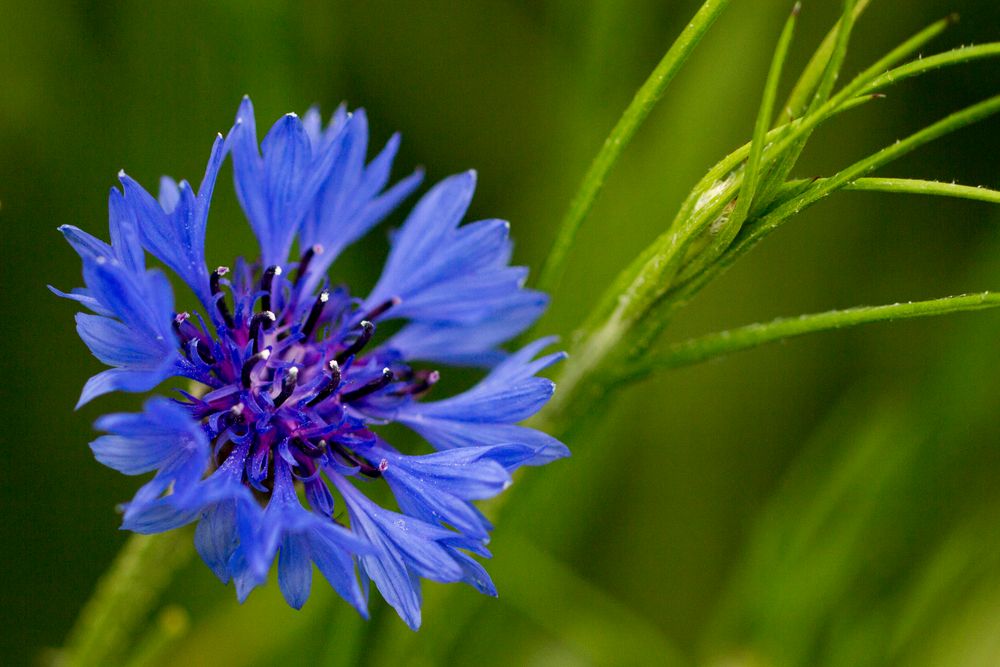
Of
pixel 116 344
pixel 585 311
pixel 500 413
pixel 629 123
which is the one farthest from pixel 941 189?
pixel 585 311

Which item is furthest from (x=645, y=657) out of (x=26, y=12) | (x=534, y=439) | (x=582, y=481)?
(x=26, y=12)

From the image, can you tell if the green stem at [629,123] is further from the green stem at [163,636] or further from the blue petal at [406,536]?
the green stem at [163,636]

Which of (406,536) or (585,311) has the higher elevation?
(585,311)

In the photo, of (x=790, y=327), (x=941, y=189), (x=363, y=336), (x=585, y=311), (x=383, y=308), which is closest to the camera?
(x=941, y=189)

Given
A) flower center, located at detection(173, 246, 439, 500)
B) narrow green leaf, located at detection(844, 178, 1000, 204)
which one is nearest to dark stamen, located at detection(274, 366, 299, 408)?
flower center, located at detection(173, 246, 439, 500)

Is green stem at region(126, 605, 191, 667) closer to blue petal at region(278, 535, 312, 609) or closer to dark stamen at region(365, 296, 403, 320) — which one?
blue petal at region(278, 535, 312, 609)

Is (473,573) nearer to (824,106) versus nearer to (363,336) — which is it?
(363,336)

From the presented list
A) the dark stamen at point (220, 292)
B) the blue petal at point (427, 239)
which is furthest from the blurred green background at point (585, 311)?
the dark stamen at point (220, 292)
